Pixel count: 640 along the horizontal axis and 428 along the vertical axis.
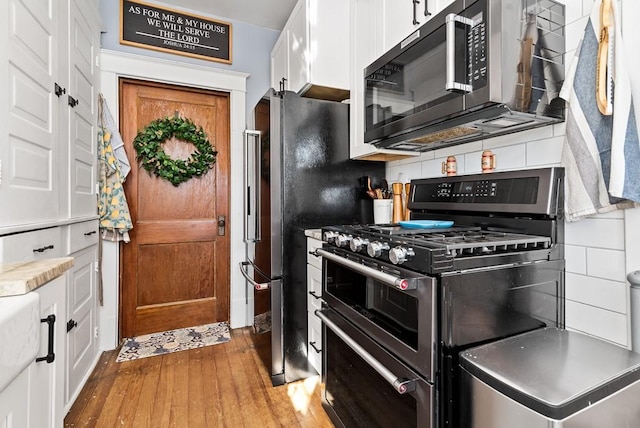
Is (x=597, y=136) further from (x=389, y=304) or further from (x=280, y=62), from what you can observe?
(x=280, y=62)

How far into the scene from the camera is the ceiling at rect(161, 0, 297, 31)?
269cm

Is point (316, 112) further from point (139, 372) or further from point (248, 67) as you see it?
point (139, 372)

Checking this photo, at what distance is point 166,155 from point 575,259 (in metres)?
2.79

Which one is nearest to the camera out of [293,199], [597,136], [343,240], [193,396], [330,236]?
[597,136]

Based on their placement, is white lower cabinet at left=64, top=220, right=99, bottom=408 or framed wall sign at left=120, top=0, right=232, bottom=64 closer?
white lower cabinet at left=64, top=220, right=99, bottom=408

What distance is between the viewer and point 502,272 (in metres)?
1.04

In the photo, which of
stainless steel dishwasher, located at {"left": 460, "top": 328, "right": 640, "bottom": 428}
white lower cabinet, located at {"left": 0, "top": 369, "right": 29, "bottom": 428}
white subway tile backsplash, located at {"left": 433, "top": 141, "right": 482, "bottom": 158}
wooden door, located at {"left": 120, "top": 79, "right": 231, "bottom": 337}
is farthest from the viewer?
wooden door, located at {"left": 120, "top": 79, "right": 231, "bottom": 337}

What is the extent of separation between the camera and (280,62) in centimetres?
273

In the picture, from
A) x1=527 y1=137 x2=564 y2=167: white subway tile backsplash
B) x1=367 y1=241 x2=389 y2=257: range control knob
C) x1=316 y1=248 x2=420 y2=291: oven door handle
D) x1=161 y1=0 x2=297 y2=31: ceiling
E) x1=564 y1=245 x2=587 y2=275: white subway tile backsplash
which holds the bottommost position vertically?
x1=316 y1=248 x2=420 y2=291: oven door handle

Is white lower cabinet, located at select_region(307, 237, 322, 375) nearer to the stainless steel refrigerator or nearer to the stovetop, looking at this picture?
the stainless steel refrigerator

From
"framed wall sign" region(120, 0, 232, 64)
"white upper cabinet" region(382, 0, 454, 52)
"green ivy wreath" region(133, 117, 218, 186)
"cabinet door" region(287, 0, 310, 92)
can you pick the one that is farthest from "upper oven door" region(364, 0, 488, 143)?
"framed wall sign" region(120, 0, 232, 64)

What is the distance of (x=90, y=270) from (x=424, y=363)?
2175mm

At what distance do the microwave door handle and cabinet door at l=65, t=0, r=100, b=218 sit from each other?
1903 millimetres

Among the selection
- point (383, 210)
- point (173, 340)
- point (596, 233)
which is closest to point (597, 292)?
point (596, 233)
